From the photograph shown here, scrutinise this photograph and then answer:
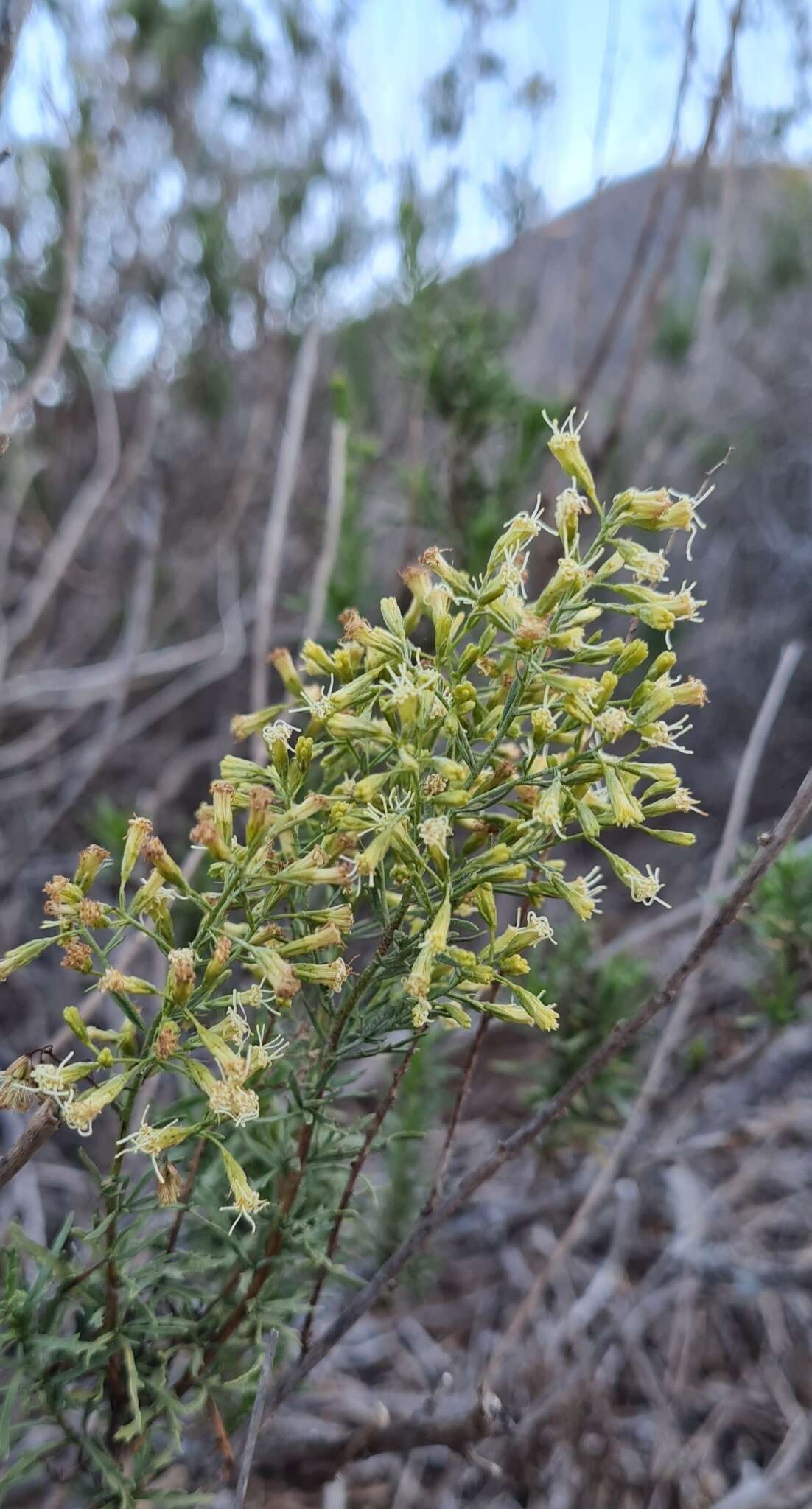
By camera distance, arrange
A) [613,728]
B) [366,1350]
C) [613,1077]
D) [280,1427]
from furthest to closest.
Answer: [366,1350], [613,1077], [280,1427], [613,728]

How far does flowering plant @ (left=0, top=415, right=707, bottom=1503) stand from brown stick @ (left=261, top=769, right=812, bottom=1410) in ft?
0.25

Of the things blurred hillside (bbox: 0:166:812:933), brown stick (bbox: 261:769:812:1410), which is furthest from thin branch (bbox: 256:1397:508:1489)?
blurred hillside (bbox: 0:166:812:933)

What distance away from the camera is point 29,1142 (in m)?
0.89

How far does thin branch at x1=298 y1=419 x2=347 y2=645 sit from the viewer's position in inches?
78.7

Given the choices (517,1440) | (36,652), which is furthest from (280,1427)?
(36,652)

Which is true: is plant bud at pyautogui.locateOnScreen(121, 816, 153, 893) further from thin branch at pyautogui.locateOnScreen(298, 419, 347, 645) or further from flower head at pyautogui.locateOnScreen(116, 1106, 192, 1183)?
thin branch at pyautogui.locateOnScreen(298, 419, 347, 645)

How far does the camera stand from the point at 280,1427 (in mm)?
1565

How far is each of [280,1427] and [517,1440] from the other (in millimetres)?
380

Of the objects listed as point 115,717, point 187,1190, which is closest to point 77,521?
point 115,717

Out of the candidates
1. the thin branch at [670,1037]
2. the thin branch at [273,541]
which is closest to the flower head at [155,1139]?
the thin branch at [670,1037]

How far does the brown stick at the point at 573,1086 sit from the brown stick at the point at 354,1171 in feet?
0.10

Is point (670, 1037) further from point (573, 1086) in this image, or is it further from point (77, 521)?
point (77, 521)

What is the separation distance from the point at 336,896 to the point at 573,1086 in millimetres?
329

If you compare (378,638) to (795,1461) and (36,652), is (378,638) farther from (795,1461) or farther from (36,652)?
(36,652)
